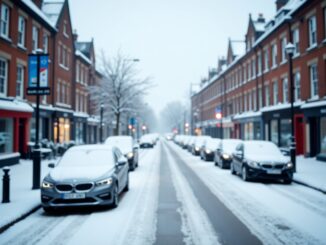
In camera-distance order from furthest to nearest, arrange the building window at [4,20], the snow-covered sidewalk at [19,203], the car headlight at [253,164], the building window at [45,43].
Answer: the building window at [45,43] → the building window at [4,20] → the car headlight at [253,164] → the snow-covered sidewalk at [19,203]

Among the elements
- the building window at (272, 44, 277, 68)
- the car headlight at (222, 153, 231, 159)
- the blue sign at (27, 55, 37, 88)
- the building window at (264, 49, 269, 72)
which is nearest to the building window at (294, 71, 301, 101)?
the building window at (272, 44, 277, 68)

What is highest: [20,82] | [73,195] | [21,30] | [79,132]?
[21,30]

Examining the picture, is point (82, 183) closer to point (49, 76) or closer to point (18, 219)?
point (18, 219)

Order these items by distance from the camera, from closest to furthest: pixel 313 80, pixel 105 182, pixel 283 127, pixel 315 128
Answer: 1. pixel 105 182
2. pixel 315 128
3. pixel 313 80
4. pixel 283 127

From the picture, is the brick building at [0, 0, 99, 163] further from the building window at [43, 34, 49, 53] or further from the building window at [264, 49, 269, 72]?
the building window at [264, 49, 269, 72]

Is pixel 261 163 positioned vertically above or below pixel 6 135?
below

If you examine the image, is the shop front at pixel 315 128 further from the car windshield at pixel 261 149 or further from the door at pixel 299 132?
the car windshield at pixel 261 149

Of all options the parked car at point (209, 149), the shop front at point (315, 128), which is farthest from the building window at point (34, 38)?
the shop front at point (315, 128)

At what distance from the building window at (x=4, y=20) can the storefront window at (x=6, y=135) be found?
4.84 meters

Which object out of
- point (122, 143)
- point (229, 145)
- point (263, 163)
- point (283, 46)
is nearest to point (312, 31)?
→ point (283, 46)

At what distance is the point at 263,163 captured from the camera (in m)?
12.3

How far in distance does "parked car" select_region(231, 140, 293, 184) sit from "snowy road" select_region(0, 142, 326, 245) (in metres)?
1.58

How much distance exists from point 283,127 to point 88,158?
2104 cm

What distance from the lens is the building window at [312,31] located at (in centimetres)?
2145
